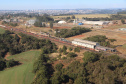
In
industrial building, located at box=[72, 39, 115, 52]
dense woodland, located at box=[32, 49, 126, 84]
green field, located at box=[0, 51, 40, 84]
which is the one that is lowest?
green field, located at box=[0, 51, 40, 84]

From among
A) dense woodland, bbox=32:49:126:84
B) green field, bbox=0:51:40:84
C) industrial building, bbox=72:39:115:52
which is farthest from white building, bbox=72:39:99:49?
green field, bbox=0:51:40:84

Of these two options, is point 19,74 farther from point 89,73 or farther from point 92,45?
point 92,45

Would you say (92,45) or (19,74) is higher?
(92,45)

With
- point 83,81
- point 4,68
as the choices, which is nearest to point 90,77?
point 83,81

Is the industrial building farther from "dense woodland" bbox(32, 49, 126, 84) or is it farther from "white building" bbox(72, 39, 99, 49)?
"dense woodland" bbox(32, 49, 126, 84)

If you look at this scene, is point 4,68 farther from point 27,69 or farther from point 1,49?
point 1,49

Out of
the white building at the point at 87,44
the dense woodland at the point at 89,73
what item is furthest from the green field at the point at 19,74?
the white building at the point at 87,44

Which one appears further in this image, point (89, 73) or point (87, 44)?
point (87, 44)

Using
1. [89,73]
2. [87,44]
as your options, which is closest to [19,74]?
[89,73]
